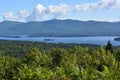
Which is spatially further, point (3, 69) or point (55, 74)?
point (3, 69)

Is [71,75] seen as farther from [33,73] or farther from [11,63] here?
[11,63]

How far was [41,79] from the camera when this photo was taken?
63.8 feet

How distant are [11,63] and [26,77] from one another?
227 feet

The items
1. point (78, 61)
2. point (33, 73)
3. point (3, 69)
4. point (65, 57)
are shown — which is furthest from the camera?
point (65, 57)

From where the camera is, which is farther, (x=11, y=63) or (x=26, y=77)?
(x=11, y=63)

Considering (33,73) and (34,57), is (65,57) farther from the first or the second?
(33,73)

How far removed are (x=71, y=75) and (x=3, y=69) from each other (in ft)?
200

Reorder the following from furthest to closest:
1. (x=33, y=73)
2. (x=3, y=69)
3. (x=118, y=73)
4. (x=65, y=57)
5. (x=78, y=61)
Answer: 1. (x=65, y=57)
2. (x=78, y=61)
3. (x=3, y=69)
4. (x=33, y=73)
5. (x=118, y=73)

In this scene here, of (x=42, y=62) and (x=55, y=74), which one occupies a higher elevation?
(x=55, y=74)

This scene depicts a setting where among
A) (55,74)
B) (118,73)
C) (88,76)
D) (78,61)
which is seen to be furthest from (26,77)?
(78,61)

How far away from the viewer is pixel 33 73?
20.4m

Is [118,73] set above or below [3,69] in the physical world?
above

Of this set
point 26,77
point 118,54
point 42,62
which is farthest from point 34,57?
point 26,77

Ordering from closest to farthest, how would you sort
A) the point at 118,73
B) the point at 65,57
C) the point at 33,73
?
the point at 118,73, the point at 33,73, the point at 65,57
